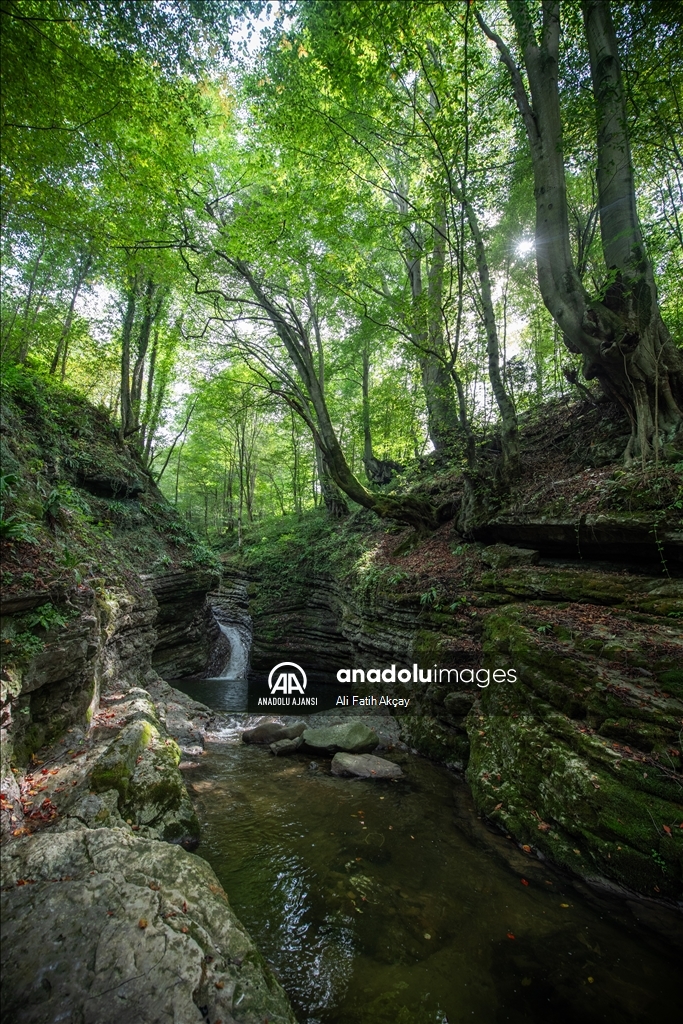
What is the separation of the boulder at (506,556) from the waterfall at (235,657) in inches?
419

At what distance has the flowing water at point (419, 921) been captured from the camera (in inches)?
117

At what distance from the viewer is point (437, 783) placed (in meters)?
6.32

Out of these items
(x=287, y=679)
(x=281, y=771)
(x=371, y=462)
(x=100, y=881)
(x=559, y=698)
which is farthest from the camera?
(x=371, y=462)

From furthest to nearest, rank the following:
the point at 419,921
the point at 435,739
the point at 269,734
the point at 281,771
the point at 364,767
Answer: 1. the point at 269,734
2. the point at 435,739
3. the point at 281,771
4. the point at 364,767
5. the point at 419,921

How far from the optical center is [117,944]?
2461 millimetres

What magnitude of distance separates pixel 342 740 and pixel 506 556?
470 centimetres

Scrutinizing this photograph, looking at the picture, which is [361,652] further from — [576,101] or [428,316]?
[576,101]

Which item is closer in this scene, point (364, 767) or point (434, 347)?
point (364, 767)

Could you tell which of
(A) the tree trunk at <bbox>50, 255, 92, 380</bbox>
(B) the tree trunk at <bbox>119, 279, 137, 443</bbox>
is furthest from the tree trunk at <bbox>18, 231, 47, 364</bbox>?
(B) the tree trunk at <bbox>119, 279, 137, 443</bbox>

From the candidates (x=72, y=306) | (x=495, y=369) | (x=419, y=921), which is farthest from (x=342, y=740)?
(x=72, y=306)

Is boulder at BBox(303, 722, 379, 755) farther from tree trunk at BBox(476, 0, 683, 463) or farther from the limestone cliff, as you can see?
tree trunk at BBox(476, 0, 683, 463)

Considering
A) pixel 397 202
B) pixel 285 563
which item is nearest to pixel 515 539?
pixel 285 563

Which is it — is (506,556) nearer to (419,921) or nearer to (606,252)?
(419,921)

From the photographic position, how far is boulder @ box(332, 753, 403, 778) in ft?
21.8
